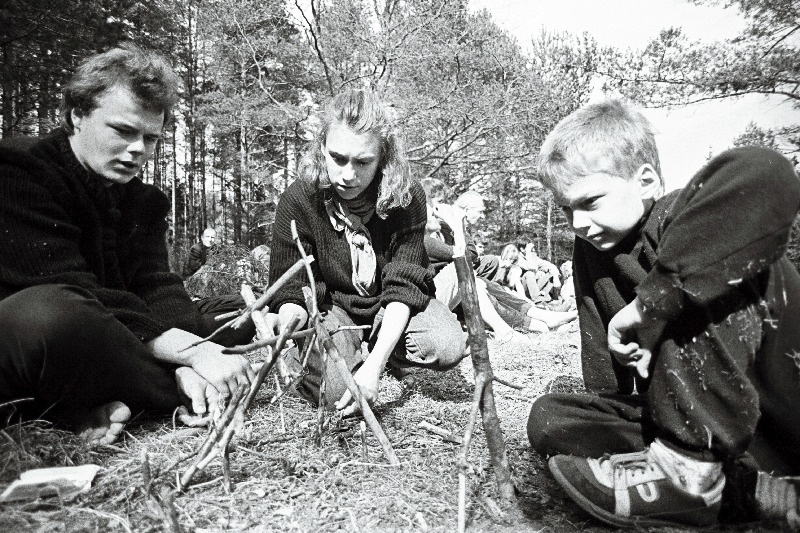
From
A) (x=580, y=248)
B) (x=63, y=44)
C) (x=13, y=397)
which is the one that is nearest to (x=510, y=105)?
(x=63, y=44)

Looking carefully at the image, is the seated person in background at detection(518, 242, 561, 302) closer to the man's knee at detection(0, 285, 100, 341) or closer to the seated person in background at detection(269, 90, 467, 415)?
the seated person in background at detection(269, 90, 467, 415)

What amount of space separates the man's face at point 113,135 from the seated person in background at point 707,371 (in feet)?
5.99

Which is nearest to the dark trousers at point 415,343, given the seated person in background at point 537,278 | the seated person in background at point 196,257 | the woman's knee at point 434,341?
the woman's knee at point 434,341

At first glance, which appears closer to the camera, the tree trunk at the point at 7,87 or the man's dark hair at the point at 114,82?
the man's dark hair at the point at 114,82

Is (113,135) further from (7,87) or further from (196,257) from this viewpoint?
(196,257)

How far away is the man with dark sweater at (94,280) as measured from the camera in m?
1.51

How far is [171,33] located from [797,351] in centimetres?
2171

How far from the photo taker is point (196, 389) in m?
1.82

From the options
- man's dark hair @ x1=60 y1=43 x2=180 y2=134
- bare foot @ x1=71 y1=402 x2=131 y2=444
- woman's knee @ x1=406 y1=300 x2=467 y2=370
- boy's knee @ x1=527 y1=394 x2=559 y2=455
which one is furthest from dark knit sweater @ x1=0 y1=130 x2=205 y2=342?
boy's knee @ x1=527 y1=394 x2=559 y2=455

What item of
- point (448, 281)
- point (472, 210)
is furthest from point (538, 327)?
point (472, 210)

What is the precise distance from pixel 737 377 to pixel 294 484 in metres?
1.19

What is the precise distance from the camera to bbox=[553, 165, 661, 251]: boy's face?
1.55m

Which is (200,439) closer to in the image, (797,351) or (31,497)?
(31,497)

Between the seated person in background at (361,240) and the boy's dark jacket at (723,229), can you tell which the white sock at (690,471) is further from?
the seated person in background at (361,240)
